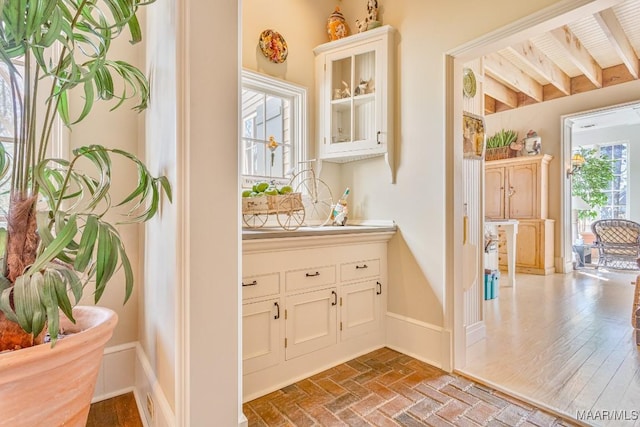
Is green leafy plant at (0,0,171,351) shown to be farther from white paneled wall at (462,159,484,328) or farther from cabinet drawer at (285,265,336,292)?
white paneled wall at (462,159,484,328)

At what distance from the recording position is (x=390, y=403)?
1693 millimetres

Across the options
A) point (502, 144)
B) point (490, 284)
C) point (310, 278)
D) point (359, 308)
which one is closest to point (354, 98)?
point (310, 278)

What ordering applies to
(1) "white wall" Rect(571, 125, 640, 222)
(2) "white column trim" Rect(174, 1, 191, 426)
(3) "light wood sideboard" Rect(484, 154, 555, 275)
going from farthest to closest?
(1) "white wall" Rect(571, 125, 640, 222) < (3) "light wood sideboard" Rect(484, 154, 555, 275) < (2) "white column trim" Rect(174, 1, 191, 426)

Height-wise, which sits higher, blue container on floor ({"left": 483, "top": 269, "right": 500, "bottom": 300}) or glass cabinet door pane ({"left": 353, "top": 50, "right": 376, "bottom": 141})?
glass cabinet door pane ({"left": 353, "top": 50, "right": 376, "bottom": 141})

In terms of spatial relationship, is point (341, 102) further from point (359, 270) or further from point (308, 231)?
point (359, 270)

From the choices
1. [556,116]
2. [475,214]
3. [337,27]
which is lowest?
[475,214]

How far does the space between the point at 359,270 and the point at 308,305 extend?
0.47 metres

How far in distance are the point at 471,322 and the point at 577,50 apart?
13.1ft

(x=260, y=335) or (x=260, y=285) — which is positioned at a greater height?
(x=260, y=285)

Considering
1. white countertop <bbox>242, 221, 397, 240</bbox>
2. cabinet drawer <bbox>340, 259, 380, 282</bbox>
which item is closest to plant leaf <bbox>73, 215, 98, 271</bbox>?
white countertop <bbox>242, 221, 397, 240</bbox>

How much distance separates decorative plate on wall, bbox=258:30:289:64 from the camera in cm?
242

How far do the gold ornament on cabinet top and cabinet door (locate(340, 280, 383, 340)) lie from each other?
79.3 inches

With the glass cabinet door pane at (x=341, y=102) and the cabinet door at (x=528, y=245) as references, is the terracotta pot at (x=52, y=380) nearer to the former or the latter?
the glass cabinet door pane at (x=341, y=102)

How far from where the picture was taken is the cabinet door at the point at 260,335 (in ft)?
5.69
